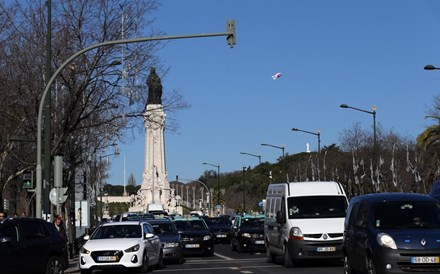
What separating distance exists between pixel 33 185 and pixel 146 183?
98.2m

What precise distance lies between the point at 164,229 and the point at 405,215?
1481 cm

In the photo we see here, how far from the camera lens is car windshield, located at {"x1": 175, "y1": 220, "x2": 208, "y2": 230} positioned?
3578 cm

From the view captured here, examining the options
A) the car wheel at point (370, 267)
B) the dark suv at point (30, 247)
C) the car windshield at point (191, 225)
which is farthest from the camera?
the car windshield at point (191, 225)

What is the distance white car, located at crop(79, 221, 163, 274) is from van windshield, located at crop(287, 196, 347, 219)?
13.9 ft

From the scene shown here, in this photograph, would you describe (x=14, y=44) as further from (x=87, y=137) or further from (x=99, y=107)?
(x=87, y=137)

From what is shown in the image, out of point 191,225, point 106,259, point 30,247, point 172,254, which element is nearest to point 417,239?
point 30,247

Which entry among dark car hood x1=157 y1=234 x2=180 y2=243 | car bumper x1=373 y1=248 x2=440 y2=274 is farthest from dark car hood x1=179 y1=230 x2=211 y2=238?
car bumper x1=373 y1=248 x2=440 y2=274

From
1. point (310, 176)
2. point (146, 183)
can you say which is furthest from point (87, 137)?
point (146, 183)

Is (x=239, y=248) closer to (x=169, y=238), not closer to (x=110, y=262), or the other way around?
(x=169, y=238)

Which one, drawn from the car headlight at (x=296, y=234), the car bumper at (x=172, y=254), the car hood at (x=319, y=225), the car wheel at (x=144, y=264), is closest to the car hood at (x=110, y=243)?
the car wheel at (x=144, y=264)

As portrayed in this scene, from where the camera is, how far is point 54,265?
2052 centimetres

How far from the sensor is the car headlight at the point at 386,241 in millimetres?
15680

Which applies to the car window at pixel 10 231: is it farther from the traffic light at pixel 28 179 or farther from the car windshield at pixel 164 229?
the car windshield at pixel 164 229

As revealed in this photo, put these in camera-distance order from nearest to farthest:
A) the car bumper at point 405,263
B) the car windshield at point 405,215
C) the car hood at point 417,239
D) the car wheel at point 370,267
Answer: the car bumper at point 405,263, the car hood at point 417,239, the car wheel at point 370,267, the car windshield at point 405,215
